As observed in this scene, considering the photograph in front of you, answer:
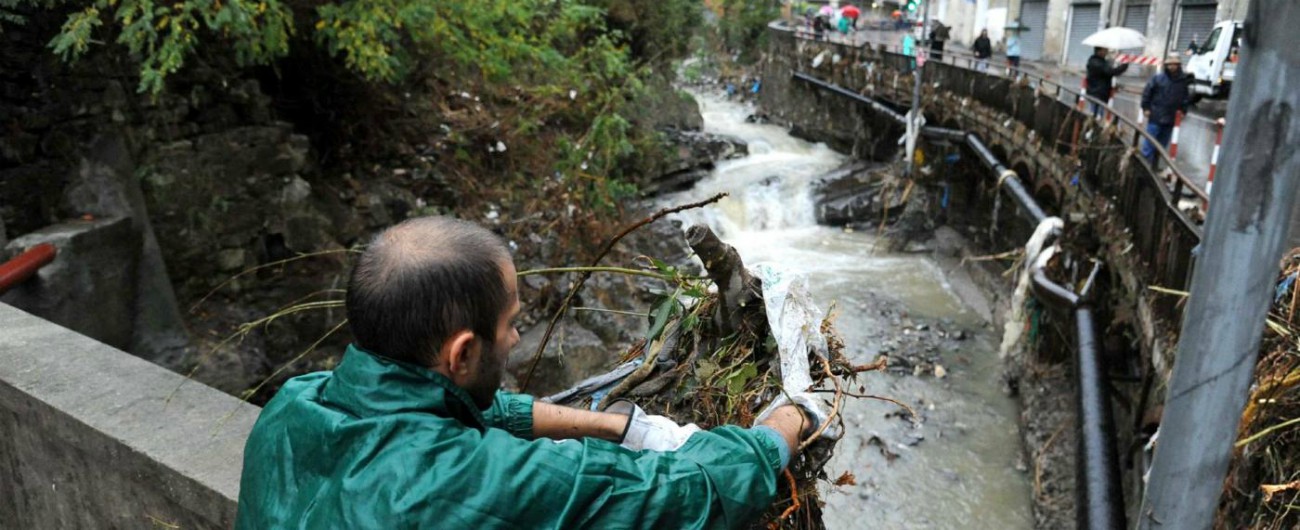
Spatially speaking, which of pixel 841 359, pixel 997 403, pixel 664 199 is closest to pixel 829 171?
pixel 664 199

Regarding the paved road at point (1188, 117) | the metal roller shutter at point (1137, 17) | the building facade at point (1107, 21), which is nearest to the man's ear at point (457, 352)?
the paved road at point (1188, 117)

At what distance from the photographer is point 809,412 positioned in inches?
65.4

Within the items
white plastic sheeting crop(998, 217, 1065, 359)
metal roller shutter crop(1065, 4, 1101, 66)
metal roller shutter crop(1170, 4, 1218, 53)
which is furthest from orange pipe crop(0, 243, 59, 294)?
metal roller shutter crop(1065, 4, 1101, 66)

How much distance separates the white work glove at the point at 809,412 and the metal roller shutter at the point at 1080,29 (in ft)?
89.5

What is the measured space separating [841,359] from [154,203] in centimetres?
615

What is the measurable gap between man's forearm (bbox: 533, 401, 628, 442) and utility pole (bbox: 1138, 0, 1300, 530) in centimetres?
101

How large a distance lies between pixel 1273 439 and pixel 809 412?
2447 millimetres

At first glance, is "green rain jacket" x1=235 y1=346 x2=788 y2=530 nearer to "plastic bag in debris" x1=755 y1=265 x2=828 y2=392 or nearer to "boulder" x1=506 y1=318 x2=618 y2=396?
"plastic bag in debris" x1=755 y1=265 x2=828 y2=392

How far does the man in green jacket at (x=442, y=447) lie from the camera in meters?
1.19

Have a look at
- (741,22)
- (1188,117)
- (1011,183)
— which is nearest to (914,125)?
(1188,117)

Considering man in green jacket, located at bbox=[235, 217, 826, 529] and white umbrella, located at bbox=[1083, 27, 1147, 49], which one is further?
white umbrella, located at bbox=[1083, 27, 1147, 49]

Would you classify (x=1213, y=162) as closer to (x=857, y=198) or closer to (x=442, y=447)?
(x=442, y=447)

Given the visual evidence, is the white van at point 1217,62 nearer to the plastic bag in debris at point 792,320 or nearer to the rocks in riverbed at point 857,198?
the rocks in riverbed at point 857,198

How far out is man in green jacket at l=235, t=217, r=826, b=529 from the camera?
1.19m
